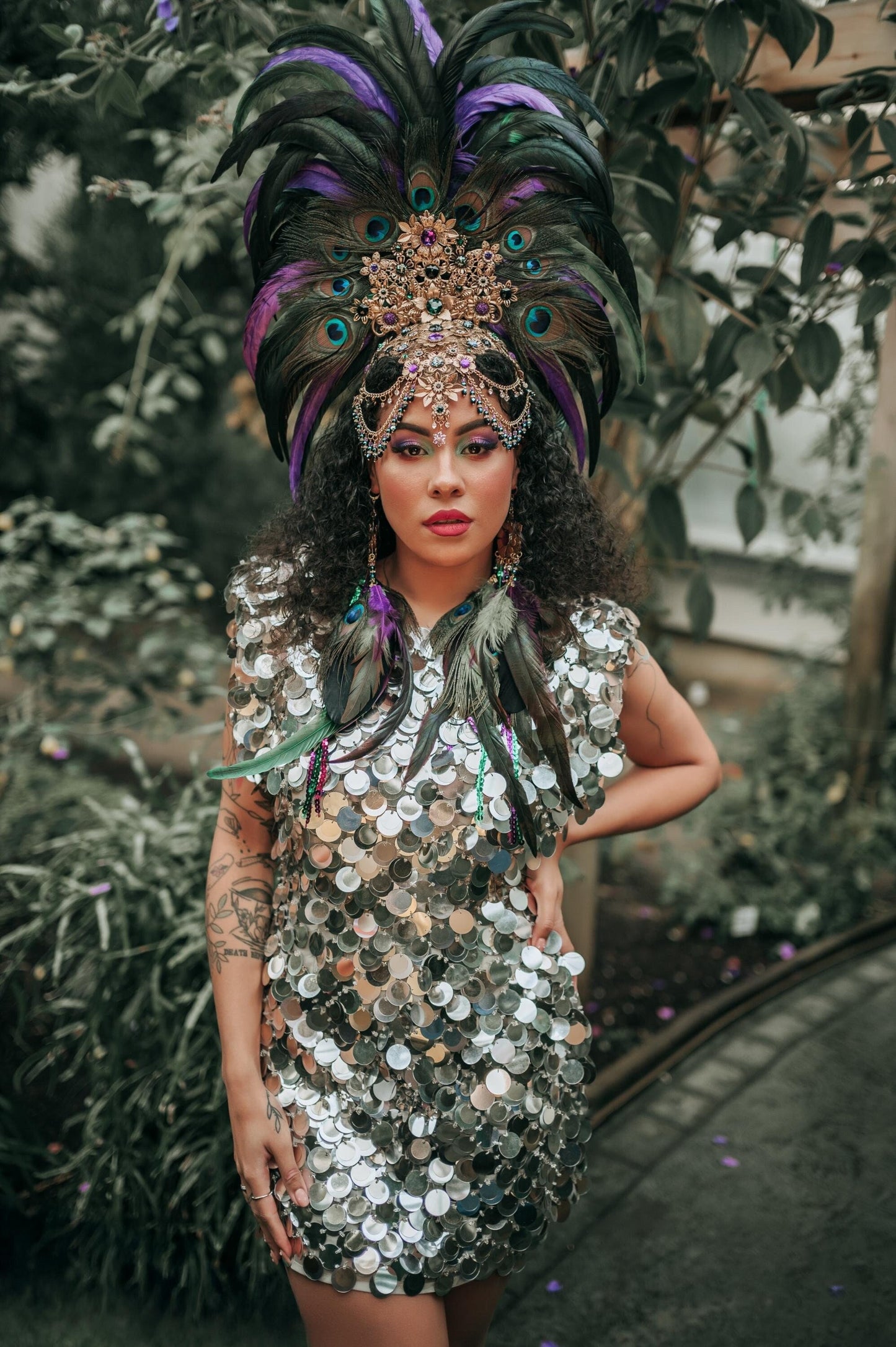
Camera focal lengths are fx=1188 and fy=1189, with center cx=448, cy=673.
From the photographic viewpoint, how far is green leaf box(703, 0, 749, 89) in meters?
1.73

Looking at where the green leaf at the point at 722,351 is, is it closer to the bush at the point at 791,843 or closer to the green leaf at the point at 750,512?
the green leaf at the point at 750,512

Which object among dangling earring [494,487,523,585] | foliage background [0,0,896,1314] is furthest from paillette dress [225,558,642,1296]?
foliage background [0,0,896,1314]

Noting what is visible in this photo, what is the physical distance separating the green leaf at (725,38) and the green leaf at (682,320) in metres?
0.41

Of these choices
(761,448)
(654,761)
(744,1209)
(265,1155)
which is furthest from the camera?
(744,1209)

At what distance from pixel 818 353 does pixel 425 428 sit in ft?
A: 3.02

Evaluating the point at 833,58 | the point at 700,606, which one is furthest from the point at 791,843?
the point at 833,58

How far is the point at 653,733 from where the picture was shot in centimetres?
165

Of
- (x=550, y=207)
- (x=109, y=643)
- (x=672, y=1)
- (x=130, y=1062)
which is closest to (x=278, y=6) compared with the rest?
(x=672, y=1)

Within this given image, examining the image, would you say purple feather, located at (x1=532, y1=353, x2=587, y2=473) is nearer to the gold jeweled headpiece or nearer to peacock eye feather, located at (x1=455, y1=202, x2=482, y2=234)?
the gold jeweled headpiece

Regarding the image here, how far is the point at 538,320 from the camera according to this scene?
1.47 m

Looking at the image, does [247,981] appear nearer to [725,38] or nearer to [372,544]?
[372,544]

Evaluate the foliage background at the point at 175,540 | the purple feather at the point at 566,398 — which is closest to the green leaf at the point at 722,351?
the foliage background at the point at 175,540

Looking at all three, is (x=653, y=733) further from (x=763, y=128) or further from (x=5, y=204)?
(x=5, y=204)

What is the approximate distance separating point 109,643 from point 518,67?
14.1 ft
